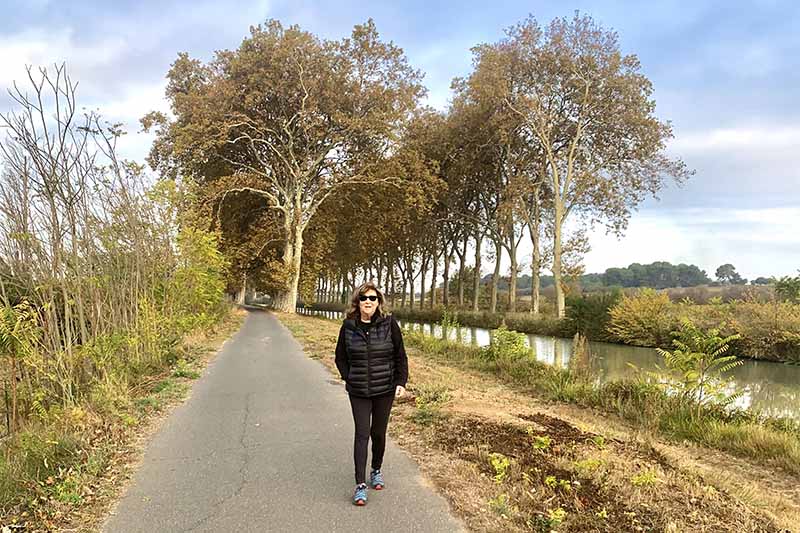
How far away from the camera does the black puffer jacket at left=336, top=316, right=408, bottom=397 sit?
16.1 ft

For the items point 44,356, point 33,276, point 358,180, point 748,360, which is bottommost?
point 748,360

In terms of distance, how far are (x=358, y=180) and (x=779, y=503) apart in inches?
1194

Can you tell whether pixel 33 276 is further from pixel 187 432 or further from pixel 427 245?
pixel 427 245

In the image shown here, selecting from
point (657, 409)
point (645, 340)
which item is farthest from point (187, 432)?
point (645, 340)

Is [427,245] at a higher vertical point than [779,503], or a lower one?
higher

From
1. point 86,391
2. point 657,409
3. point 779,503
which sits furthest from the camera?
point 657,409

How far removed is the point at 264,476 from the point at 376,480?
43.7 inches

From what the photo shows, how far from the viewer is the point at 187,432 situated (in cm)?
708

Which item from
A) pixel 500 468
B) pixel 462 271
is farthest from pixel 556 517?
pixel 462 271

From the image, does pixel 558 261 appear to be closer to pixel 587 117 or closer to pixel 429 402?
pixel 587 117

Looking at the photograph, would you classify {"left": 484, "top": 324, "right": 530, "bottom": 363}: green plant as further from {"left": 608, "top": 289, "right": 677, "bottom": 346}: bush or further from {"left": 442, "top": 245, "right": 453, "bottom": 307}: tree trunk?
{"left": 442, "top": 245, "right": 453, "bottom": 307}: tree trunk

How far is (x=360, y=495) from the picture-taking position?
466 cm

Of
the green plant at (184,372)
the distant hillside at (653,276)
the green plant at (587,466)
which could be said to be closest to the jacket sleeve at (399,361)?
the green plant at (587,466)

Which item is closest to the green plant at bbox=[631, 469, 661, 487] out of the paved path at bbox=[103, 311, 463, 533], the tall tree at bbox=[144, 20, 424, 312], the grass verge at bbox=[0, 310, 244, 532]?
the paved path at bbox=[103, 311, 463, 533]
